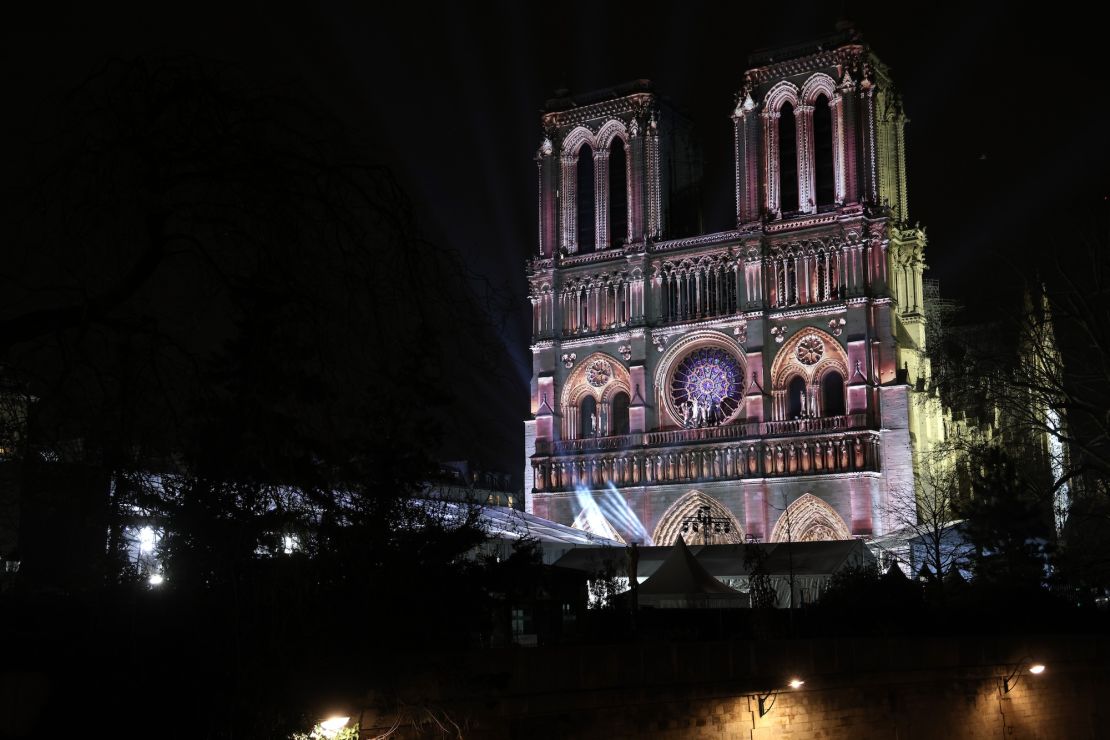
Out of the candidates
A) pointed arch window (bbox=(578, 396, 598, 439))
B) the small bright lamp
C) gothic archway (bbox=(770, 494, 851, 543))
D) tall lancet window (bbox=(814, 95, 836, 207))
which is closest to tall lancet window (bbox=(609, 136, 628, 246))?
pointed arch window (bbox=(578, 396, 598, 439))

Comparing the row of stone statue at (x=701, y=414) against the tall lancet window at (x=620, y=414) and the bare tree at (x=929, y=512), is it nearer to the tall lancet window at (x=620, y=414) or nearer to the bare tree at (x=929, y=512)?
the tall lancet window at (x=620, y=414)

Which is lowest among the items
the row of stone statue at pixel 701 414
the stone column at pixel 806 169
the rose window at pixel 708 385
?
the row of stone statue at pixel 701 414

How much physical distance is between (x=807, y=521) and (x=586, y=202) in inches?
726

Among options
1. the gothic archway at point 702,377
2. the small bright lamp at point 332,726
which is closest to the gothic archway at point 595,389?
the gothic archway at point 702,377

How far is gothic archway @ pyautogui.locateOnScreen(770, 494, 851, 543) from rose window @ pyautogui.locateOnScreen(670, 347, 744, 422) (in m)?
5.58

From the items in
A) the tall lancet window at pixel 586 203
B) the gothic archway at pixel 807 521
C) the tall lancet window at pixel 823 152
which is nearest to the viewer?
the gothic archway at pixel 807 521

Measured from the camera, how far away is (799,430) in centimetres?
5834

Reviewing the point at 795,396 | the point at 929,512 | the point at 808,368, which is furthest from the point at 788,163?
the point at 929,512

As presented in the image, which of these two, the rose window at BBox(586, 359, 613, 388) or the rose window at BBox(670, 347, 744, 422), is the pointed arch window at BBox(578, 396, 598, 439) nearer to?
the rose window at BBox(586, 359, 613, 388)

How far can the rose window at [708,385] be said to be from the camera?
201ft

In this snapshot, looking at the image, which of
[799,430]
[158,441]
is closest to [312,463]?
[158,441]

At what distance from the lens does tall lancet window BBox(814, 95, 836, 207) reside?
198ft

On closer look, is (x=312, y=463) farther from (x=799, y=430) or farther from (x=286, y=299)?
(x=799, y=430)

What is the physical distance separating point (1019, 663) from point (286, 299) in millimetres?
21970
